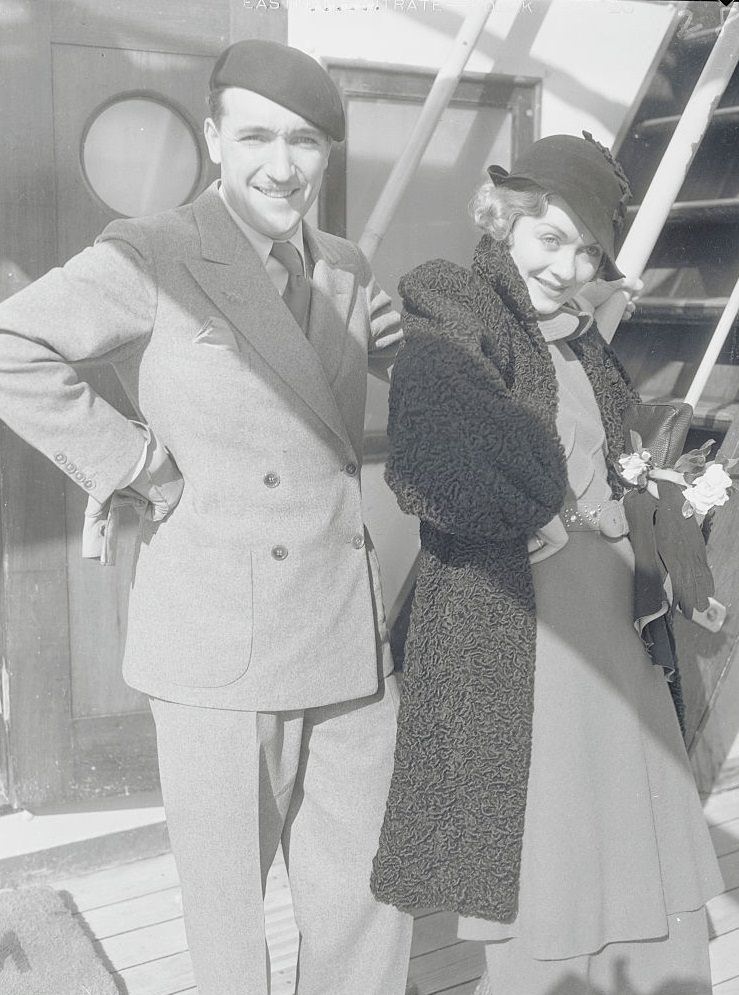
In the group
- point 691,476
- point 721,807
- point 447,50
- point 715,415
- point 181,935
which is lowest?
point 721,807

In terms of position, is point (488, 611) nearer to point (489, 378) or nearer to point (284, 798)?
point (489, 378)

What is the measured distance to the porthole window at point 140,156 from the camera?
2936mm

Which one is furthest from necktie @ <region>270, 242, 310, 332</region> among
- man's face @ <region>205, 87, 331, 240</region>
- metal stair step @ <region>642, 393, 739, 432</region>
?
metal stair step @ <region>642, 393, 739, 432</region>

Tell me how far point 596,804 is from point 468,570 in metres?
0.50

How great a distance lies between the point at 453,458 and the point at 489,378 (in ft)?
0.51

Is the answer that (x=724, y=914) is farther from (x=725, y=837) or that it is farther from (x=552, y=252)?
(x=552, y=252)

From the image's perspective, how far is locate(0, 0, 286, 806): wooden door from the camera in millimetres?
2842

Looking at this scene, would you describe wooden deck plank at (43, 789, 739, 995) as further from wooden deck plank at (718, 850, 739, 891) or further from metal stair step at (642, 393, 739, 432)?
metal stair step at (642, 393, 739, 432)

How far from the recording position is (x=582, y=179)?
1.87 meters

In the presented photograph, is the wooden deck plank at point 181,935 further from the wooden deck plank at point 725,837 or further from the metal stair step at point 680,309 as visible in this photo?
the metal stair step at point 680,309

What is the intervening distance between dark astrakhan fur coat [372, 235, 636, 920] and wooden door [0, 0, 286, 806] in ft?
4.56

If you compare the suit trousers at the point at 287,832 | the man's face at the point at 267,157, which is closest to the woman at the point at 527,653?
the suit trousers at the point at 287,832

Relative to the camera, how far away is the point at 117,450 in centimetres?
188

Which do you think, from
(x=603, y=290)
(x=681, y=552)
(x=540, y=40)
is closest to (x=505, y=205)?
(x=603, y=290)
